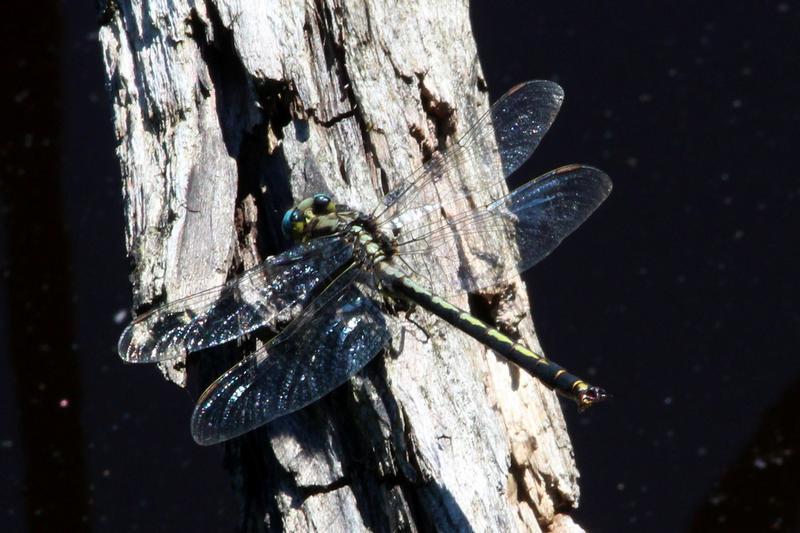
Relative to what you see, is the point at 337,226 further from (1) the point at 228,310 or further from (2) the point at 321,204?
(1) the point at 228,310

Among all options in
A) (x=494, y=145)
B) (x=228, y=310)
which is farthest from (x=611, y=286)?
(x=228, y=310)

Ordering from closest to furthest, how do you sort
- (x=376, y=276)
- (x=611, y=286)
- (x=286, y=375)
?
1. (x=286, y=375)
2. (x=376, y=276)
3. (x=611, y=286)

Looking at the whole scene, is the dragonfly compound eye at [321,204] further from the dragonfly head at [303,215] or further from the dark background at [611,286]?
the dark background at [611,286]

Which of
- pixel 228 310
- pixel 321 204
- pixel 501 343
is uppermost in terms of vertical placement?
pixel 321 204

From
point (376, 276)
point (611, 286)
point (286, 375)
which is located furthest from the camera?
point (611, 286)

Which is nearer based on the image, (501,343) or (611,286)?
(501,343)

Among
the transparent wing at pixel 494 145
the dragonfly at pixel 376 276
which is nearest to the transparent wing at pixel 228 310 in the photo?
the dragonfly at pixel 376 276
